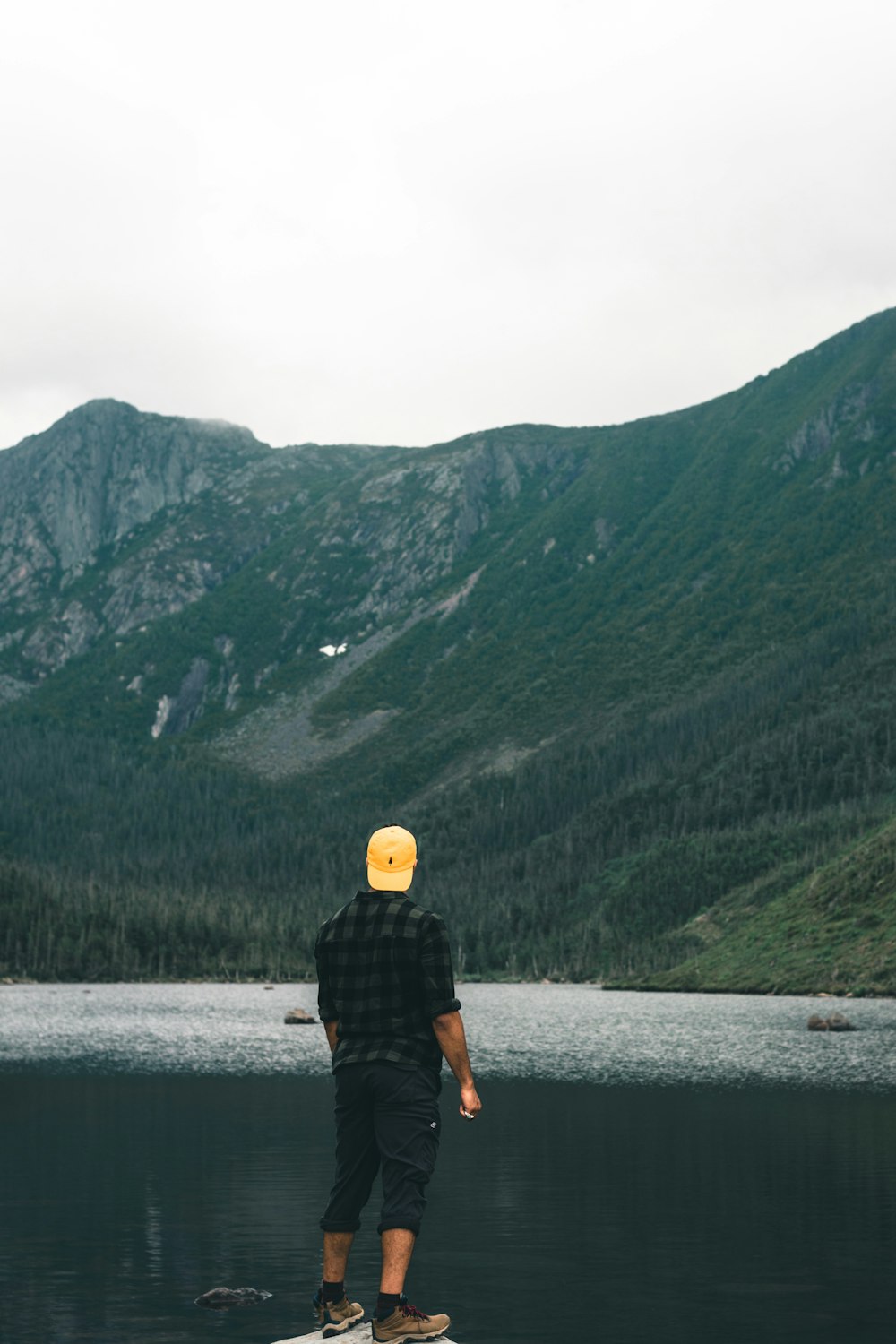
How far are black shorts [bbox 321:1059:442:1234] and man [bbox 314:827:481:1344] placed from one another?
0.01 meters

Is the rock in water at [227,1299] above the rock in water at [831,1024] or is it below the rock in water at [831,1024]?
above

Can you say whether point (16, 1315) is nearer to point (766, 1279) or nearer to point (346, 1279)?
point (346, 1279)

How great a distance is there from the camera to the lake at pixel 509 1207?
768 inches

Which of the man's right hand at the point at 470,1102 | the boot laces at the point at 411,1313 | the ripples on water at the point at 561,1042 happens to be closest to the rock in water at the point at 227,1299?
the boot laces at the point at 411,1313

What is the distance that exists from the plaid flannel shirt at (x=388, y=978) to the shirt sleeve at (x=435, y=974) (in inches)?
0.4

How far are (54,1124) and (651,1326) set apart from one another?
31.4 meters

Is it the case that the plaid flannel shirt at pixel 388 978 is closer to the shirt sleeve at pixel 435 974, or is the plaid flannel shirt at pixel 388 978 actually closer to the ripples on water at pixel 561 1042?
the shirt sleeve at pixel 435 974

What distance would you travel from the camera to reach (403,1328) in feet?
51.2

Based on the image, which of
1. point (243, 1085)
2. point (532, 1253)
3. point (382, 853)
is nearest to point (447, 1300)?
point (532, 1253)

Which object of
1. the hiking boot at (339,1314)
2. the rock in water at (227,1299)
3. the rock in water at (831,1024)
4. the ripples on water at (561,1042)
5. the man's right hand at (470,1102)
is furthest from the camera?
the rock in water at (831,1024)

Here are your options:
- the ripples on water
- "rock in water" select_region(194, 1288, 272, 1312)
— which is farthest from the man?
the ripples on water

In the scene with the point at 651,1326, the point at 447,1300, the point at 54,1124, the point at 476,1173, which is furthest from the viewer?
the point at 54,1124

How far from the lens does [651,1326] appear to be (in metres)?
18.6

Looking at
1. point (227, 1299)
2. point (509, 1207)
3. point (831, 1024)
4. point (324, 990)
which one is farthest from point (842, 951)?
point (324, 990)
